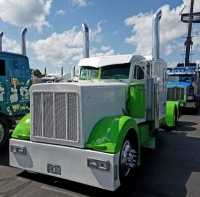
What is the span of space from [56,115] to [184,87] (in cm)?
1015

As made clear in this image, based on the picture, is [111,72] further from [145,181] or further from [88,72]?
[145,181]

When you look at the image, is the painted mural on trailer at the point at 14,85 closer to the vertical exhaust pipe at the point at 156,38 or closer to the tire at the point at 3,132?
the tire at the point at 3,132

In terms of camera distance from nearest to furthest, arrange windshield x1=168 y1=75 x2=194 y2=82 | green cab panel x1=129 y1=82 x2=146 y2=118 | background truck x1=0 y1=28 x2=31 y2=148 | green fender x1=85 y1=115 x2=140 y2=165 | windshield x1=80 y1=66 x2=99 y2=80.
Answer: green fender x1=85 y1=115 x2=140 y2=165, green cab panel x1=129 y1=82 x2=146 y2=118, windshield x1=80 y1=66 x2=99 y2=80, background truck x1=0 y1=28 x2=31 y2=148, windshield x1=168 y1=75 x2=194 y2=82

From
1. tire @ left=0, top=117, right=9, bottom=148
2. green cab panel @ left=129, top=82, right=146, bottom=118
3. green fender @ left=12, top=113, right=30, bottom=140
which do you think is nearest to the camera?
green fender @ left=12, top=113, right=30, bottom=140

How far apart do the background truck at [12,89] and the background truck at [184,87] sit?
842 cm

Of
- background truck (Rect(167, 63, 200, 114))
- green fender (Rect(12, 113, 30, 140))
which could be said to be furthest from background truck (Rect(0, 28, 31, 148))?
background truck (Rect(167, 63, 200, 114))

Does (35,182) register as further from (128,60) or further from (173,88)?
(173,88)

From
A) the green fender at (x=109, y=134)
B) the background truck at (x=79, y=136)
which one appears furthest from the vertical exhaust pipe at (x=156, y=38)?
the green fender at (x=109, y=134)

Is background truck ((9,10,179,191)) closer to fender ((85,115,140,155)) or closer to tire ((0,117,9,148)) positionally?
fender ((85,115,140,155))

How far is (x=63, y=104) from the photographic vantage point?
3348 millimetres

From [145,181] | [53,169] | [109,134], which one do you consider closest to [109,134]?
[109,134]

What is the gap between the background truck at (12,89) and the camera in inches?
228

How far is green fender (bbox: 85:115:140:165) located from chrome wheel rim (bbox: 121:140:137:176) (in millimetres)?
302

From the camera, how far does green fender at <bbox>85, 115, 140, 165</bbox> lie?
10.2 feet
